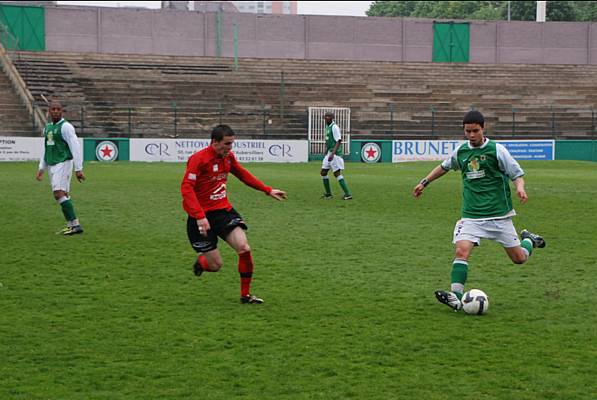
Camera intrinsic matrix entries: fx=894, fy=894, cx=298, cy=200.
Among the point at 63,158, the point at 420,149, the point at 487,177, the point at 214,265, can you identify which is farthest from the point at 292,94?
the point at 487,177

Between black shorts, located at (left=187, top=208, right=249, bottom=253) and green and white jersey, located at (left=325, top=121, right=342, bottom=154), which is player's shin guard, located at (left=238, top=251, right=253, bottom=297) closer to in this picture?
black shorts, located at (left=187, top=208, right=249, bottom=253)

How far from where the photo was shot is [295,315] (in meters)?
Answer: 8.32

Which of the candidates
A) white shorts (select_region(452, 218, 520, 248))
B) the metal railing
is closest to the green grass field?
white shorts (select_region(452, 218, 520, 248))

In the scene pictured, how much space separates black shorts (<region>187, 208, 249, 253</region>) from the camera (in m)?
8.88

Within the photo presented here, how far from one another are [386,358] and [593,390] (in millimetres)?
1541

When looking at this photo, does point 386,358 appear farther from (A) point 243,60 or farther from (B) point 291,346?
(A) point 243,60

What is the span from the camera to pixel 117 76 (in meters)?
47.4

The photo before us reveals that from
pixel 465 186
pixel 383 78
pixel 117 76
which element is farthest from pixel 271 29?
pixel 465 186

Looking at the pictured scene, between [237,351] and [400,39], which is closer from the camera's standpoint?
[237,351]

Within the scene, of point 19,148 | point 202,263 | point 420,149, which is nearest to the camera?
point 202,263

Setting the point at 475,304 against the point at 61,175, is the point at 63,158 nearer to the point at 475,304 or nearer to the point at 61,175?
the point at 61,175

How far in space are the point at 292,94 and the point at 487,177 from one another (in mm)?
39978

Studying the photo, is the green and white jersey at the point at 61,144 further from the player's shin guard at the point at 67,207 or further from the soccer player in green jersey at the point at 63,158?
the player's shin guard at the point at 67,207

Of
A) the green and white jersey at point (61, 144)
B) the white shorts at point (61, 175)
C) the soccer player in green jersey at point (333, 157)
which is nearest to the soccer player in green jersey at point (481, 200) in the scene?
the green and white jersey at point (61, 144)
